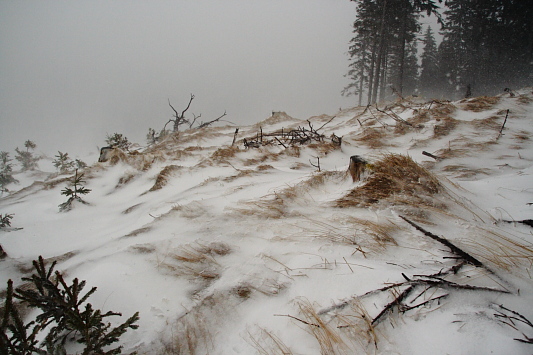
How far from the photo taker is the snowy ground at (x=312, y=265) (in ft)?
3.11

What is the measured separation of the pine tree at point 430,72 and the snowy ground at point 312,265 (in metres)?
36.8

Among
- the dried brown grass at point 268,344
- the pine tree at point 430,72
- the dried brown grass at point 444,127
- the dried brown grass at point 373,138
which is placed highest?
the pine tree at point 430,72

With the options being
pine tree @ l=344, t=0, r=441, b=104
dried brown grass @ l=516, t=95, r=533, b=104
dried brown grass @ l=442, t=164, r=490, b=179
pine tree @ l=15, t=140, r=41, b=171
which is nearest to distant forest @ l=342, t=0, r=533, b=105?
pine tree @ l=344, t=0, r=441, b=104

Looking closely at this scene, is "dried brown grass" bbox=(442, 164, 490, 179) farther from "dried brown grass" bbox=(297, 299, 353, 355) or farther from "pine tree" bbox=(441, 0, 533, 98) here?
"pine tree" bbox=(441, 0, 533, 98)

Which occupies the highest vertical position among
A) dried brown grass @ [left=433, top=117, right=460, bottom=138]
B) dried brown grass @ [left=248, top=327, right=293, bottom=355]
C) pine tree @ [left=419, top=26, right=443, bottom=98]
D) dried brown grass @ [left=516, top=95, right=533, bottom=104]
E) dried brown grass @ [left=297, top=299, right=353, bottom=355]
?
pine tree @ [left=419, top=26, right=443, bottom=98]

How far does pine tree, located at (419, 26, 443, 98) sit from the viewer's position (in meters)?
31.2

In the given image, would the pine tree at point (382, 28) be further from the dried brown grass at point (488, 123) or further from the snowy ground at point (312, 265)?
the snowy ground at point (312, 265)

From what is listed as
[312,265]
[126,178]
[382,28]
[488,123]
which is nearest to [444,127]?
[488,123]

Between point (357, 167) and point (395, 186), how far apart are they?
39cm

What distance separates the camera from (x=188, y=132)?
30.0 feet

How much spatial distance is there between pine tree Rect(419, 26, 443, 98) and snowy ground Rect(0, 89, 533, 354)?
36776 millimetres

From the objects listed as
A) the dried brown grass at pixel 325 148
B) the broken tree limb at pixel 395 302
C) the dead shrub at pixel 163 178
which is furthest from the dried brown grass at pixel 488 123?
the dead shrub at pixel 163 178

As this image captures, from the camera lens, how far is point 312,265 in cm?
132

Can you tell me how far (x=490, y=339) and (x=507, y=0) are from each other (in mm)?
36923
